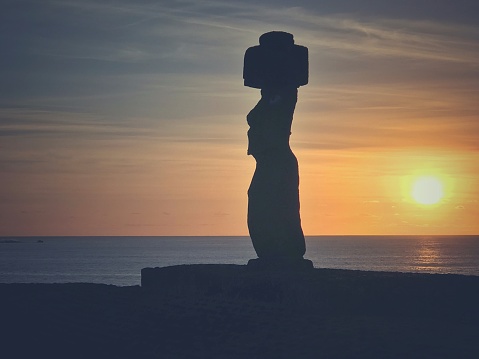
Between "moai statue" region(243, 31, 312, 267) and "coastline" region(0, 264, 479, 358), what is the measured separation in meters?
1.08

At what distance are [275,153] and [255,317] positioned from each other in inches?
225

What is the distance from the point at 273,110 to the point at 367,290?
18.7ft

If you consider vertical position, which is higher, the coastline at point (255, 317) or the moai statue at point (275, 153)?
the moai statue at point (275, 153)

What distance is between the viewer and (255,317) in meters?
18.8

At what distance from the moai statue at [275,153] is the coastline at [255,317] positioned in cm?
108

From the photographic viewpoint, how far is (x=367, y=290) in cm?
2006

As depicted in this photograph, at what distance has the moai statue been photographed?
22812 mm

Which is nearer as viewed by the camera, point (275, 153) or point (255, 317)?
point (255, 317)

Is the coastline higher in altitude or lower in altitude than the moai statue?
lower

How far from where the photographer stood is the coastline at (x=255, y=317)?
682 inches

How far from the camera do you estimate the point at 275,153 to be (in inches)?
912

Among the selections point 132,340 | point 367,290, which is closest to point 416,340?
point 367,290

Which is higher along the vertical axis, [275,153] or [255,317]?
[275,153]

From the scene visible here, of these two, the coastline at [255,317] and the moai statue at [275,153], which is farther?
the moai statue at [275,153]
